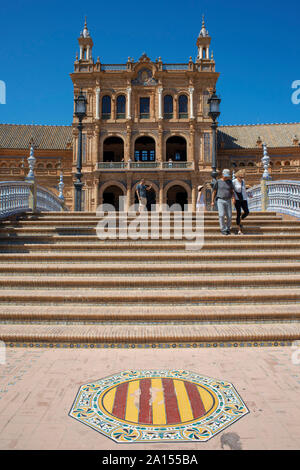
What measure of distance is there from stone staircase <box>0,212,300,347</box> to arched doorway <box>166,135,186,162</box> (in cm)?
3317

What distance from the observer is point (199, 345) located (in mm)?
5500

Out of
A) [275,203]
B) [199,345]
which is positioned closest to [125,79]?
[275,203]

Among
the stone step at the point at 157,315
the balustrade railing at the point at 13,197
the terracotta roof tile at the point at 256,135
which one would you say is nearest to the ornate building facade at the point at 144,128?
the terracotta roof tile at the point at 256,135

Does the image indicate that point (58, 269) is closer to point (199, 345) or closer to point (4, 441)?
point (199, 345)

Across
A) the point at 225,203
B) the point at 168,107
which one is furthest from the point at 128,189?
the point at 225,203

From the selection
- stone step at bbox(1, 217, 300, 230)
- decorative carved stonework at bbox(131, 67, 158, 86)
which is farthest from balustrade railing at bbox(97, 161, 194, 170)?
stone step at bbox(1, 217, 300, 230)

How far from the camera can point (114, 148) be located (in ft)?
138

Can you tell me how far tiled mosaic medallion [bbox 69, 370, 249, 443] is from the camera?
3221 mm

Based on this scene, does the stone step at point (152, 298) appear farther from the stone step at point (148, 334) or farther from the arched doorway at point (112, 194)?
the arched doorway at point (112, 194)

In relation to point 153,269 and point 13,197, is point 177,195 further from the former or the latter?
point 153,269

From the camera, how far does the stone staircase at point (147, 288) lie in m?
5.73

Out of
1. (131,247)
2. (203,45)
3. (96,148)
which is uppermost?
(203,45)

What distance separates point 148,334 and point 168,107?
3677 cm

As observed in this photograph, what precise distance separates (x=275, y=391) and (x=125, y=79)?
1561 inches
